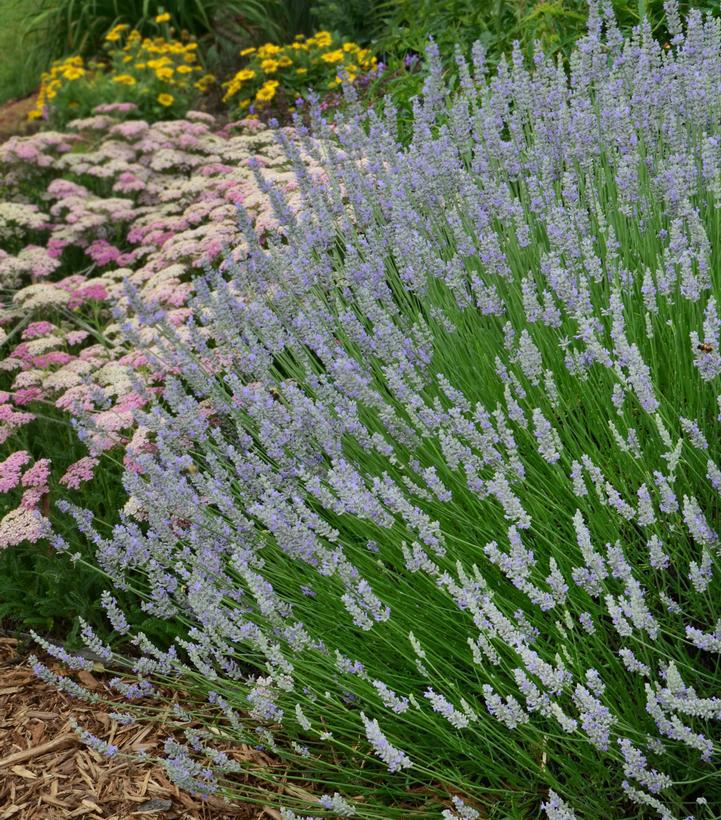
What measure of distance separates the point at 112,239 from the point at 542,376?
4.41 metres

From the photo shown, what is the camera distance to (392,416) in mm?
2260

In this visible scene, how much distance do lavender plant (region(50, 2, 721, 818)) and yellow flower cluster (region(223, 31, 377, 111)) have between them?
13.6 ft

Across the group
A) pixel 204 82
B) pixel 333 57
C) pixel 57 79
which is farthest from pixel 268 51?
pixel 57 79

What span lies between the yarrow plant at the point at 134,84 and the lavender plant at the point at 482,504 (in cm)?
471

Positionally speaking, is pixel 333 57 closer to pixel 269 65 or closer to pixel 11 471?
pixel 269 65

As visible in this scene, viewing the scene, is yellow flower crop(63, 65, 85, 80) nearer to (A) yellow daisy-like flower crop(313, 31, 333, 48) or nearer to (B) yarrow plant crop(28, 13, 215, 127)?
(B) yarrow plant crop(28, 13, 215, 127)

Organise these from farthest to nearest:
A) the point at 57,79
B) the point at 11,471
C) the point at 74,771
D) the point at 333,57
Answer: the point at 57,79
the point at 333,57
the point at 11,471
the point at 74,771

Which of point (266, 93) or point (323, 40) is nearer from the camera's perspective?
point (266, 93)

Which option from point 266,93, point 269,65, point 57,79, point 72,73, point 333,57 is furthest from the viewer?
point 57,79

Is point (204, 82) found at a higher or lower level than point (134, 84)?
lower

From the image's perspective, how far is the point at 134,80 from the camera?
767cm

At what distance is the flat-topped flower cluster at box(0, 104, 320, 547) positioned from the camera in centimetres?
382

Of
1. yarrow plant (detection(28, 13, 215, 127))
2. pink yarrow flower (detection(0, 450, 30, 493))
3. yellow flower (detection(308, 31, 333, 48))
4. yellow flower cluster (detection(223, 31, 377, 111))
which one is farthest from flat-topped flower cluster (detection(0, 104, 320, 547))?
yellow flower (detection(308, 31, 333, 48))

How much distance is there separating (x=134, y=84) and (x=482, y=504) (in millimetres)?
6509
